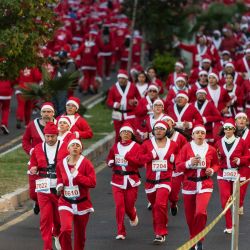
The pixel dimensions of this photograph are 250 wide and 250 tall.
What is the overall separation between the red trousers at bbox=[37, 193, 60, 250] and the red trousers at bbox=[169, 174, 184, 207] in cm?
306

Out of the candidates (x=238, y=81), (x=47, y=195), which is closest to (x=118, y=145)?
(x=47, y=195)

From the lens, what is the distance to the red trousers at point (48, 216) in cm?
1673

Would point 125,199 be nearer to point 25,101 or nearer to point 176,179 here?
point 176,179

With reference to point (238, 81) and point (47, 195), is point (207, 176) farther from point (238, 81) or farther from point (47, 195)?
point (238, 81)

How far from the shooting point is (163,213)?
703 inches

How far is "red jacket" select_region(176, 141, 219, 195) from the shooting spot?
57.4ft

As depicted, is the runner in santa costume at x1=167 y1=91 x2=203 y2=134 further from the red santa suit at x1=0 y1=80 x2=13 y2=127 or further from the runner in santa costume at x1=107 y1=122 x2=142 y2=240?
the red santa suit at x1=0 y1=80 x2=13 y2=127

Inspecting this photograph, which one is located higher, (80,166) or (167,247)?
(80,166)

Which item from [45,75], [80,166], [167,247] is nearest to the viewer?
[80,166]

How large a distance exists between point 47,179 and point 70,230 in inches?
49.3

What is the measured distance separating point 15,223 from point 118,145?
189cm

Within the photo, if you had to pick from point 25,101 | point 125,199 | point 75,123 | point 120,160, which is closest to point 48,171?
point 120,160

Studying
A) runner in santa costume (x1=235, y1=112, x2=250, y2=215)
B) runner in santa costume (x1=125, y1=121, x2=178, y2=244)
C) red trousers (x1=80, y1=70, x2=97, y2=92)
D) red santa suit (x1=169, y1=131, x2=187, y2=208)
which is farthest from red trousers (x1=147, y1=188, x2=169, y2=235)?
red trousers (x1=80, y1=70, x2=97, y2=92)

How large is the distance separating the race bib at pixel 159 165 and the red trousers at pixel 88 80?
61.9ft
